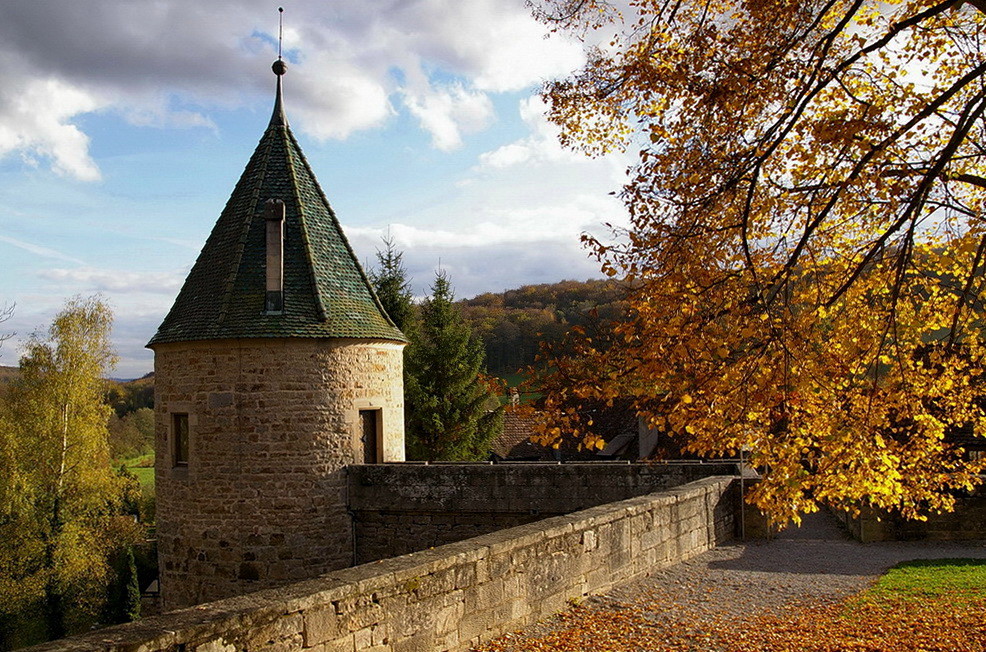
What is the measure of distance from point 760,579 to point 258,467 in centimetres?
811

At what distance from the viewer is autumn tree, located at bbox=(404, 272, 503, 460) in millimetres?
28578

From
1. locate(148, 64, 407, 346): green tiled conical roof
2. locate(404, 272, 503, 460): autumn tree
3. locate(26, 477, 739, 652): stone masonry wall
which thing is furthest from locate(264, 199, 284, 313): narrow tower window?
locate(404, 272, 503, 460): autumn tree

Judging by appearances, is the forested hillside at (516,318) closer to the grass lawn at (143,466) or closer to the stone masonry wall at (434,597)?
the grass lawn at (143,466)

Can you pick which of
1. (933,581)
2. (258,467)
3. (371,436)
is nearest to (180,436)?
(258,467)

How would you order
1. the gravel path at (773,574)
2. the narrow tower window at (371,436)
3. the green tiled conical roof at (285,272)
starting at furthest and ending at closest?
the narrow tower window at (371,436), the green tiled conical roof at (285,272), the gravel path at (773,574)

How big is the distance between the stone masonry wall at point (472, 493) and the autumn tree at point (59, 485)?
16.6m

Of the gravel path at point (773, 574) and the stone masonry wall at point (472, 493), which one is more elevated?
the stone masonry wall at point (472, 493)

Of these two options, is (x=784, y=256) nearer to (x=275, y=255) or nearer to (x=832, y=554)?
(x=832, y=554)

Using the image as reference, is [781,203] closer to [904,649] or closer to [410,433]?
[904,649]

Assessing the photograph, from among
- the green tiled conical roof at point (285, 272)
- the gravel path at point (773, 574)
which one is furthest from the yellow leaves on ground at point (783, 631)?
the green tiled conical roof at point (285, 272)

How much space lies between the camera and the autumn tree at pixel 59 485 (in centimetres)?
2634

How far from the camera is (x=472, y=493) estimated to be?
45.6 ft

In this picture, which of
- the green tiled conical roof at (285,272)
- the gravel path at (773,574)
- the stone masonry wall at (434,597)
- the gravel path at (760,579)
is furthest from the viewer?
the green tiled conical roof at (285,272)

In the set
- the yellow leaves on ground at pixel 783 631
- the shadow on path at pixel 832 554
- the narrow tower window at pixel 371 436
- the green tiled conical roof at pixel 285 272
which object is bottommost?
the shadow on path at pixel 832 554
